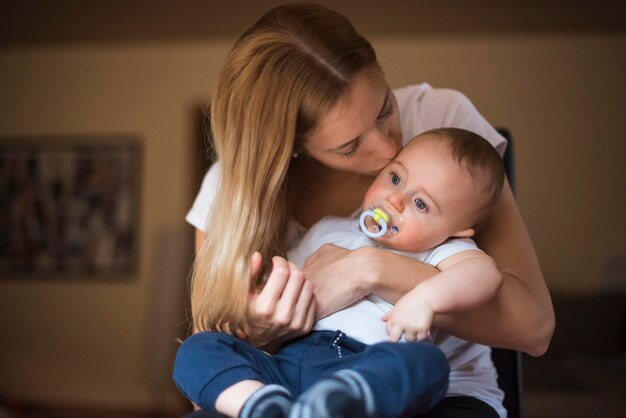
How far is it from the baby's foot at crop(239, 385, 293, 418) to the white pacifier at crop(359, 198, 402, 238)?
0.38 meters

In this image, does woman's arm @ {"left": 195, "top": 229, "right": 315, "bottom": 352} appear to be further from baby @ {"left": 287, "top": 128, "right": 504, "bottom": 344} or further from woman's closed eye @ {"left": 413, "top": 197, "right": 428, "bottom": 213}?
woman's closed eye @ {"left": 413, "top": 197, "right": 428, "bottom": 213}

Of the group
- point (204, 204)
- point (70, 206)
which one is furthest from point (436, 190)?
point (70, 206)

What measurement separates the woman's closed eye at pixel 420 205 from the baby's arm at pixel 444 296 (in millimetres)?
133

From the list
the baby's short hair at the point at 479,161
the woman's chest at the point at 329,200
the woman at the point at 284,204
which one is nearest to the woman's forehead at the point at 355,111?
the woman at the point at 284,204

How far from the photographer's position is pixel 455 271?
1059 millimetres

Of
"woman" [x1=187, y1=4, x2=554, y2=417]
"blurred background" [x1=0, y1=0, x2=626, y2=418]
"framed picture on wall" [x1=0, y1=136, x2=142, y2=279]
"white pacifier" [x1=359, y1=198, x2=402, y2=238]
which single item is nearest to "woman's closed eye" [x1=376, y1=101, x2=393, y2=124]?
"woman" [x1=187, y1=4, x2=554, y2=417]

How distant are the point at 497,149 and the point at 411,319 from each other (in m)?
0.58

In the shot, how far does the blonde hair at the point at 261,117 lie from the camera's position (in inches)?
47.4

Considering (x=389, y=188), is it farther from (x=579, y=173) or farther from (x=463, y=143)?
(x=579, y=173)

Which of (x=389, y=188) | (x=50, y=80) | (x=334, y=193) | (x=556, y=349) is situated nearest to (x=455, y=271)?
(x=389, y=188)

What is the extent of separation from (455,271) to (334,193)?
0.47 meters

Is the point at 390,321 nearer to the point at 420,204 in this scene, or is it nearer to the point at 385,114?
the point at 420,204

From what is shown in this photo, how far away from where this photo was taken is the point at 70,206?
5.94 metres

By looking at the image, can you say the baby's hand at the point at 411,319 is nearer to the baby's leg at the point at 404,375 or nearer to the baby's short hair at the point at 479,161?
the baby's leg at the point at 404,375
